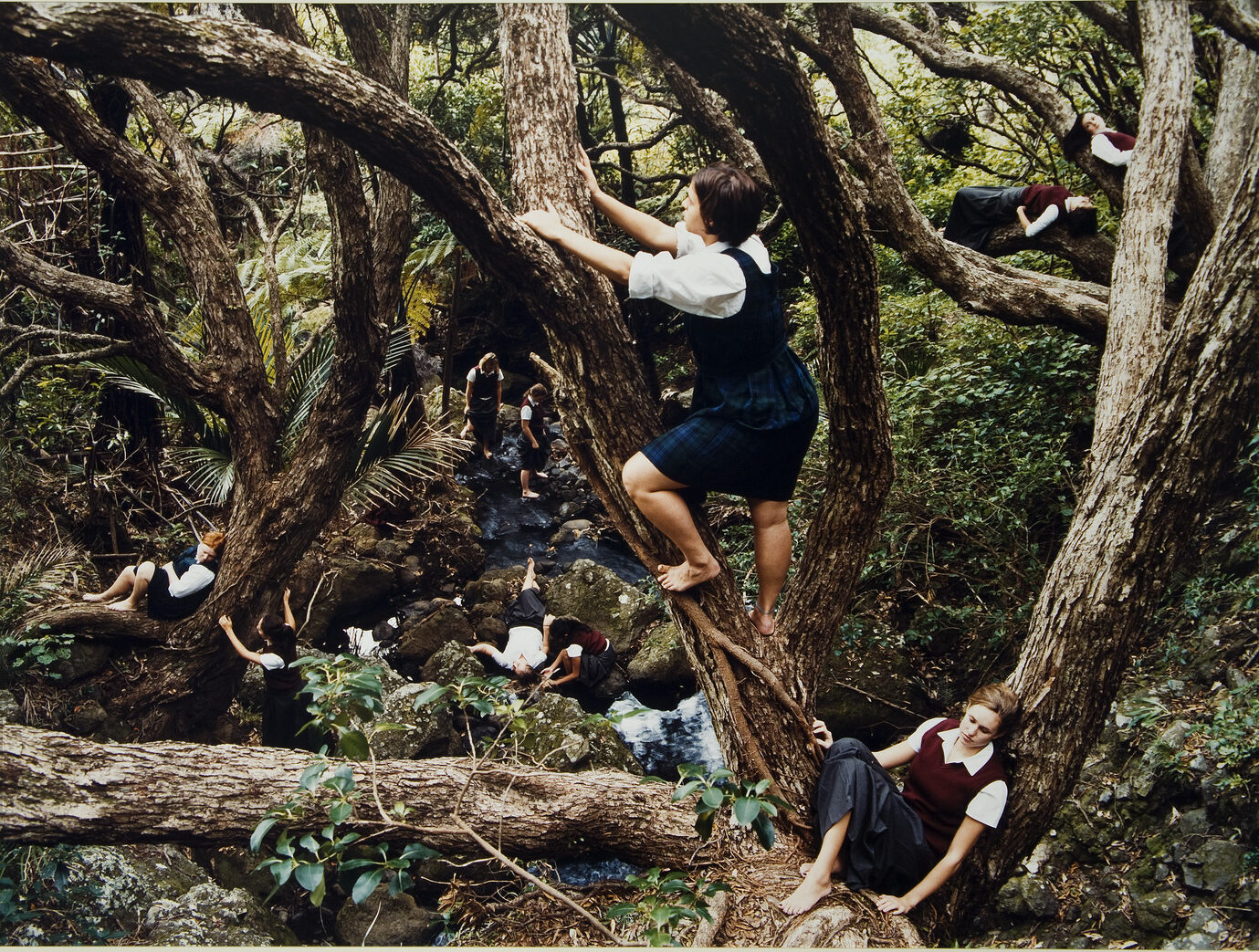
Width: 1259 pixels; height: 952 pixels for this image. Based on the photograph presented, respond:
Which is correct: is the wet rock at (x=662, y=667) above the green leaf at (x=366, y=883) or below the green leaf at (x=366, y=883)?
below

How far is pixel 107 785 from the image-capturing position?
2754 mm

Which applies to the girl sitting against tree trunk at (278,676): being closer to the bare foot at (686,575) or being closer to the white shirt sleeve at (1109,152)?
the bare foot at (686,575)

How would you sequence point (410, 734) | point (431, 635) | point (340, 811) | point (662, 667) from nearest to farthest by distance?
point (340, 811), point (410, 734), point (662, 667), point (431, 635)

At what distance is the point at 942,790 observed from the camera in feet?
9.34

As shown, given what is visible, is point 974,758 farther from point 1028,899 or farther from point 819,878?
point 1028,899

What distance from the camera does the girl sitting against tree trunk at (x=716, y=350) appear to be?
90.6 inches

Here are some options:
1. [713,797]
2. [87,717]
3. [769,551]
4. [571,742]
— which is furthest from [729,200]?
[87,717]

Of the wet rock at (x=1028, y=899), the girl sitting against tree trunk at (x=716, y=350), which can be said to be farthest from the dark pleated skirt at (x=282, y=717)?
the wet rock at (x=1028, y=899)

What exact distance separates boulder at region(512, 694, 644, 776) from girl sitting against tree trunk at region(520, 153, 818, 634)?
315 cm

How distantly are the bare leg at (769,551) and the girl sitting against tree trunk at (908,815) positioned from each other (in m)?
0.53

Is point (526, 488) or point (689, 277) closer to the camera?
point (689, 277)

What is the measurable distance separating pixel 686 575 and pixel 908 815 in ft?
3.66

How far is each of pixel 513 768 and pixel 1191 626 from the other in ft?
13.2

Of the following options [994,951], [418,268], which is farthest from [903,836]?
[418,268]
